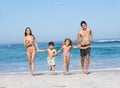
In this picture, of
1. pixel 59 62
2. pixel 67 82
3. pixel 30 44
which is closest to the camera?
pixel 67 82

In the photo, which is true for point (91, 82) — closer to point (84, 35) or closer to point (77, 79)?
point (77, 79)

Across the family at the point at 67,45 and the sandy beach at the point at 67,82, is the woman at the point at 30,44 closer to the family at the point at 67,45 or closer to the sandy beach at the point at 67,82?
the family at the point at 67,45

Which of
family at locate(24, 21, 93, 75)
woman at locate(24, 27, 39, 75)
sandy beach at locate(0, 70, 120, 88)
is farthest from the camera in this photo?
woman at locate(24, 27, 39, 75)

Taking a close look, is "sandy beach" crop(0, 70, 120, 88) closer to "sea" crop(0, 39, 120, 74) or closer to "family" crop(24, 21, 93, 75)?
"family" crop(24, 21, 93, 75)

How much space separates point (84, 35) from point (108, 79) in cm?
179

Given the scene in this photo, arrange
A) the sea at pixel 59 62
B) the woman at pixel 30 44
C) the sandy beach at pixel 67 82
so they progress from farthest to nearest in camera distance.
A: the sea at pixel 59 62, the woman at pixel 30 44, the sandy beach at pixel 67 82

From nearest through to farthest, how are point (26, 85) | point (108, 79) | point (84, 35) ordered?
point (26, 85) < point (108, 79) < point (84, 35)

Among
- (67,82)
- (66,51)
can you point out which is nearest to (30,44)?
(66,51)

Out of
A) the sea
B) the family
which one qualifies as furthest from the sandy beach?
the sea

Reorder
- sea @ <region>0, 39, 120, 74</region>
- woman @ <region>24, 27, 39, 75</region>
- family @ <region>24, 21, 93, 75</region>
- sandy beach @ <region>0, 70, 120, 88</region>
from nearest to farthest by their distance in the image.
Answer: sandy beach @ <region>0, 70, 120, 88</region>, family @ <region>24, 21, 93, 75</region>, woman @ <region>24, 27, 39, 75</region>, sea @ <region>0, 39, 120, 74</region>

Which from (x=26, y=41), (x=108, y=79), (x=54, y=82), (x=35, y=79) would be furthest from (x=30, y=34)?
(x=108, y=79)

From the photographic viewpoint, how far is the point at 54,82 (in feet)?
29.4

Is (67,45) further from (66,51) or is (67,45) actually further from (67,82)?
(67,82)

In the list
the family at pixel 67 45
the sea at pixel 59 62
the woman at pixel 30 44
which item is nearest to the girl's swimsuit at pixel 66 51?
the family at pixel 67 45
